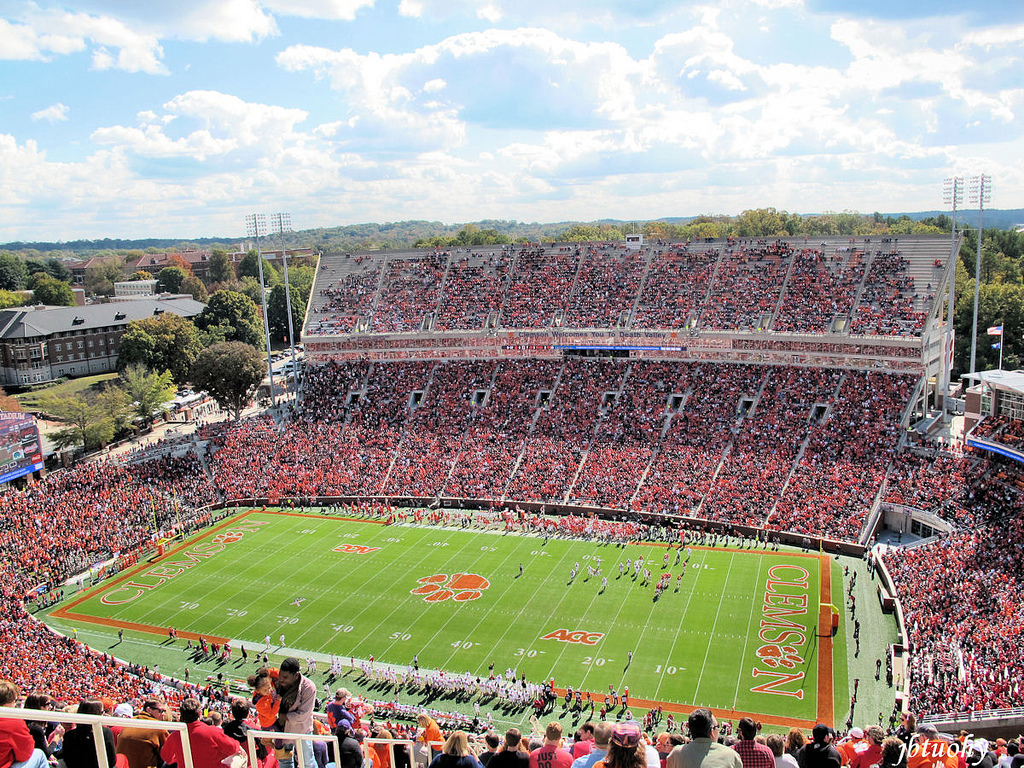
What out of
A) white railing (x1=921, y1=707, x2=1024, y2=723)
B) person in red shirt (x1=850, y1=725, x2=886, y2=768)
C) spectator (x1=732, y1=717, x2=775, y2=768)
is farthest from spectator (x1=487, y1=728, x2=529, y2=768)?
white railing (x1=921, y1=707, x2=1024, y2=723)

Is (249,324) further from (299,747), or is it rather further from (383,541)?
(299,747)

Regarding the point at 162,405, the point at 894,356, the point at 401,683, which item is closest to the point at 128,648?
the point at 401,683

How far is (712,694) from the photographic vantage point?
2412 cm

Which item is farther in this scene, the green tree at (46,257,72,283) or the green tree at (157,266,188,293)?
the green tree at (46,257,72,283)

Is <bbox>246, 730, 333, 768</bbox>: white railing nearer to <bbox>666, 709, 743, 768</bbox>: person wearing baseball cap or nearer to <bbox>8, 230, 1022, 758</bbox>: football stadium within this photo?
<bbox>666, 709, 743, 768</bbox>: person wearing baseball cap

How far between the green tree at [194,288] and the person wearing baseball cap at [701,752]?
112m

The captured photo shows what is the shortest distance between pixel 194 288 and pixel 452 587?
93099 millimetres

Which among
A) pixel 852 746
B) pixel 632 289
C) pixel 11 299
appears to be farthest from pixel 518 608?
pixel 11 299

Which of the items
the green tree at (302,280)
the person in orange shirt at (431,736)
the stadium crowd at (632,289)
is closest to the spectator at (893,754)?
the person in orange shirt at (431,736)

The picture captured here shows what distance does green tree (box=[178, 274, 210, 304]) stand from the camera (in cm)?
11055

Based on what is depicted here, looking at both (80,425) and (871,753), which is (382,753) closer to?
(871,753)

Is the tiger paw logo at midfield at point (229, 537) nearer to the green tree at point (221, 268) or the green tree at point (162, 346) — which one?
the green tree at point (162, 346)

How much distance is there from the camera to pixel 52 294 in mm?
93000

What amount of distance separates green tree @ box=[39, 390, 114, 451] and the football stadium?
5.42 metres
